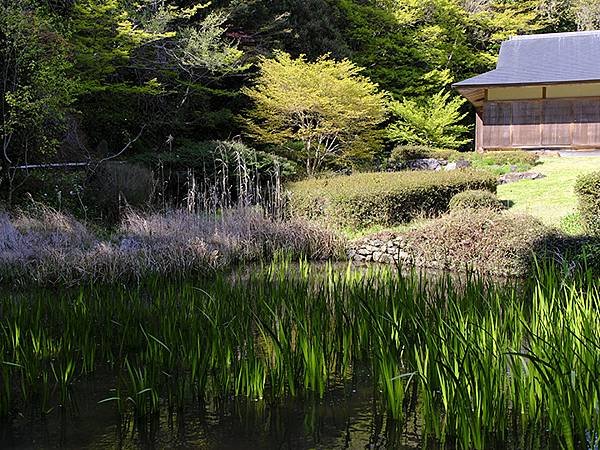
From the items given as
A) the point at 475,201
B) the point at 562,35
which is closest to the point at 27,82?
the point at 475,201

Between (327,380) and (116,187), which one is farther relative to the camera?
(116,187)

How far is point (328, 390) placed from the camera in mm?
3359

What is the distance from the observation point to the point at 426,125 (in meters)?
21.1

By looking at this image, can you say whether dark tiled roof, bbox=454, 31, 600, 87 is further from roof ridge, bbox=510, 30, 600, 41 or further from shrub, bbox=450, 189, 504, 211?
shrub, bbox=450, 189, 504, 211

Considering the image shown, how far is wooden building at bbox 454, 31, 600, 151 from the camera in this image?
61.3 feet

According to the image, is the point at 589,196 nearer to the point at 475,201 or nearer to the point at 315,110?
the point at 475,201

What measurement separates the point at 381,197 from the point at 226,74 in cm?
720

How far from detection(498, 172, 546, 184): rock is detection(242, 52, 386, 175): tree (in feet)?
12.1

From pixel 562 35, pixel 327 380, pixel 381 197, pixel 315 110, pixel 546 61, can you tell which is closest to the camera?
pixel 327 380

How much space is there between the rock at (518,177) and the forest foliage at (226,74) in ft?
12.2

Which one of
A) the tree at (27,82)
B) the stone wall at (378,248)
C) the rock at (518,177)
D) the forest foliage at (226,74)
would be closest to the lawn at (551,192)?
the rock at (518,177)

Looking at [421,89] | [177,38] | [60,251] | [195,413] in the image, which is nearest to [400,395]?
[195,413]

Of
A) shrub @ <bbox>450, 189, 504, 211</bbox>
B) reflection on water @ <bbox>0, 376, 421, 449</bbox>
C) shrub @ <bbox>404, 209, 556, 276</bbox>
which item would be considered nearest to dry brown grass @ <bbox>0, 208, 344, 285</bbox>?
shrub @ <bbox>404, 209, 556, 276</bbox>

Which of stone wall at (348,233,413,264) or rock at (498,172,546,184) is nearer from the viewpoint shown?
stone wall at (348,233,413,264)
